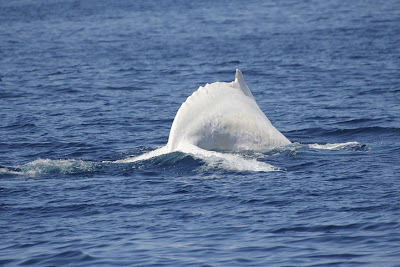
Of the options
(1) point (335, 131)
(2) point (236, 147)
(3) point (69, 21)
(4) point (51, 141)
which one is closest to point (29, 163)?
(4) point (51, 141)

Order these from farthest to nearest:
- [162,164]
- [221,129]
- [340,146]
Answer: [340,146]
[221,129]
[162,164]

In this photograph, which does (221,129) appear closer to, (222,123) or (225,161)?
(222,123)

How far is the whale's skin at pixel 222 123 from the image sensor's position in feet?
53.7

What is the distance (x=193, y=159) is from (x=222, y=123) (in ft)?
4.53

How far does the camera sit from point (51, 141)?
1983 cm

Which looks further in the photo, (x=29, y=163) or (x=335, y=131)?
(x=335, y=131)

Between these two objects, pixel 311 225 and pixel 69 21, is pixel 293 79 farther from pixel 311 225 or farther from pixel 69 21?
pixel 69 21

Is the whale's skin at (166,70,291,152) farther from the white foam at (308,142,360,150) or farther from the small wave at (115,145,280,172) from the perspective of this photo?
the white foam at (308,142,360,150)

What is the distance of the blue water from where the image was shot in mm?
11734

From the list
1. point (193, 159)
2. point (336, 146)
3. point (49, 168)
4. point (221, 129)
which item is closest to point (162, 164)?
point (193, 159)

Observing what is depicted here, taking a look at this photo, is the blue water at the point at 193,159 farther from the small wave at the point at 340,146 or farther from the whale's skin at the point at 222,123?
the whale's skin at the point at 222,123

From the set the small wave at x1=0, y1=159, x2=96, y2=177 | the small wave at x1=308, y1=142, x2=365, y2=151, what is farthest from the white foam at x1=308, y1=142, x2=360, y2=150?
the small wave at x1=0, y1=159, x2=96, y2=177

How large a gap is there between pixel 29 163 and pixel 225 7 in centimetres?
4819

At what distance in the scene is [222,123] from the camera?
55.3ft
